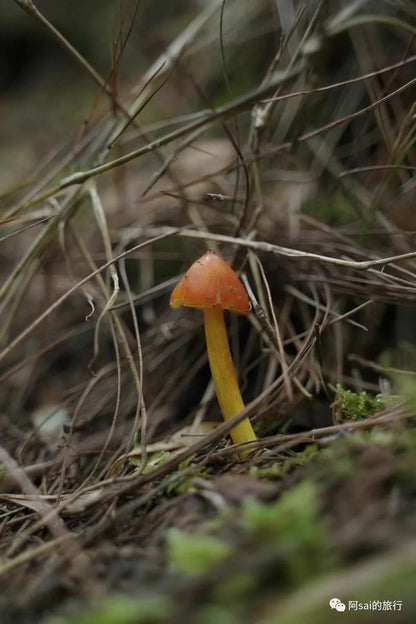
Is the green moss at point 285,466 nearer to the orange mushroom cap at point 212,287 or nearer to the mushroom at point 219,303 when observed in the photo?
the mushroom at point 219,303

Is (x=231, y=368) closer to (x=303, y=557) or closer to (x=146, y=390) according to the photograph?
(x=146, y=390)

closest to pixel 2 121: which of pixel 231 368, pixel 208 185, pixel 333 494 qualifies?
pixel 208 185

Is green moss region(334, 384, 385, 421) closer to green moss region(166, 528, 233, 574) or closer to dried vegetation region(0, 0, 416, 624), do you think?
dried vegetation region(0, 0, 416, 624)

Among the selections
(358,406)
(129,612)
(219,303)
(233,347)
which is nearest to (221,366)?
(219,303)

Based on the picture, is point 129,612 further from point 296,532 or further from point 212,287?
point 212,287

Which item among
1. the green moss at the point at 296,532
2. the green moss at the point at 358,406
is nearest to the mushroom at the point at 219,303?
the green moss at the point at 358,406

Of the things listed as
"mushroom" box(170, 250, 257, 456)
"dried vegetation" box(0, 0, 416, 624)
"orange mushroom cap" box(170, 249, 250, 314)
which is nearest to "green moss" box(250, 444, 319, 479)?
"dried vegetation" box(0, 0, 416, 624)

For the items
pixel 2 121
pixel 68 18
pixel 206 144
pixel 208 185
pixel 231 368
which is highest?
pixel 68 18
